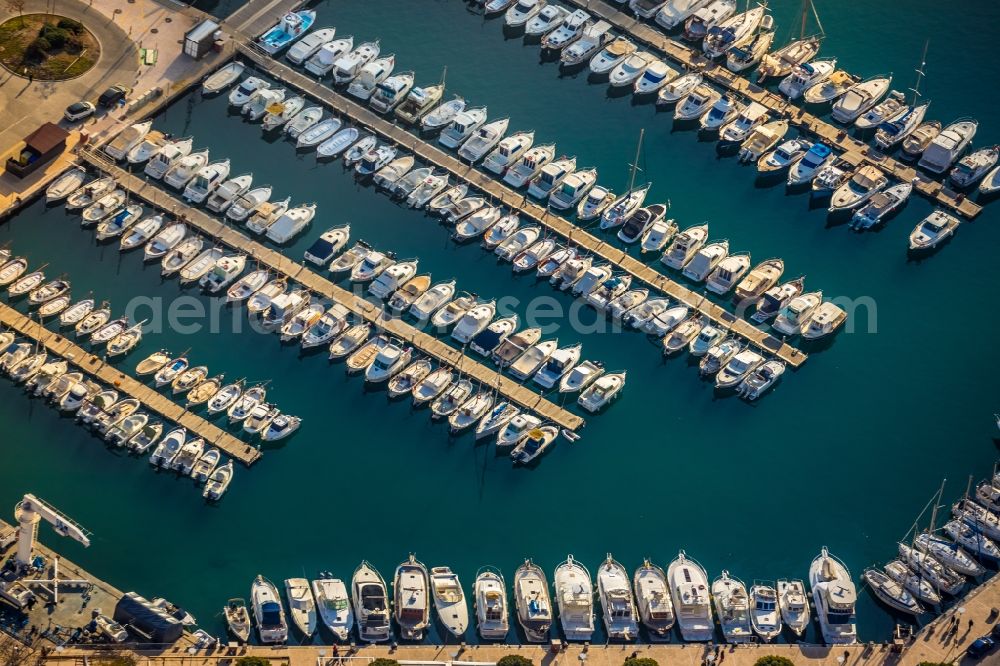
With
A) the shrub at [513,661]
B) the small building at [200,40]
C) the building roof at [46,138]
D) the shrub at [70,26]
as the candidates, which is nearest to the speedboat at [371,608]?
the shrub at [513,661]

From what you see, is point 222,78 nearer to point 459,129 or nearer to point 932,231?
point 459,129

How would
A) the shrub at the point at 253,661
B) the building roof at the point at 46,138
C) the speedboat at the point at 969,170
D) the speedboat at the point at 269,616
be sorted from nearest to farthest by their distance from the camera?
the shrub at the point at 253,661, the speedboat at the point at 269,616, the building roof at the point at 46,138, the speedboat at the point at 969,170

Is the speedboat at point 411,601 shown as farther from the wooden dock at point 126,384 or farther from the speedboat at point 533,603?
the wooden dock at point 126,384

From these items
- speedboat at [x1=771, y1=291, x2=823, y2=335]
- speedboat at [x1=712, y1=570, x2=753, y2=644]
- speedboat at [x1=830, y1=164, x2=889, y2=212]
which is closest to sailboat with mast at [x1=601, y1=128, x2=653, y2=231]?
speedboat at [x1=771, y1=291, x2=823, y2=335]

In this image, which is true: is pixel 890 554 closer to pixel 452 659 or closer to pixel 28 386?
pixel 452 659

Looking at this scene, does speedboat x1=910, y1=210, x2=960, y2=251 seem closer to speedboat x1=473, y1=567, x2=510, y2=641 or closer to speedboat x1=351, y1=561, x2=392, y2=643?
speedboat x1=473, y1=567, x2=510, y2=641

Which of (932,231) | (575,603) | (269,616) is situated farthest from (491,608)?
(932,231)
